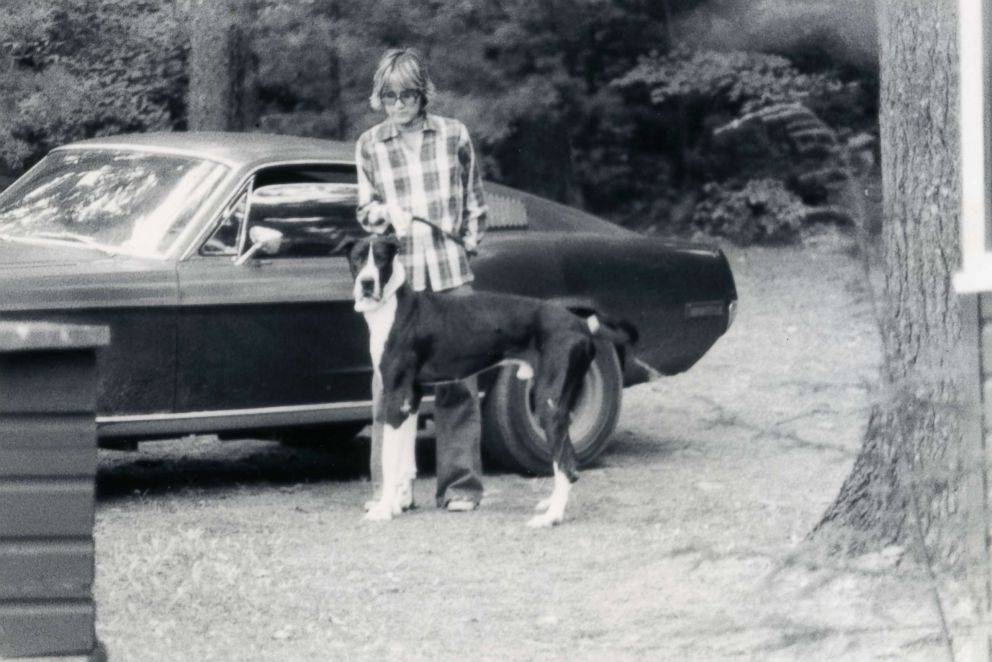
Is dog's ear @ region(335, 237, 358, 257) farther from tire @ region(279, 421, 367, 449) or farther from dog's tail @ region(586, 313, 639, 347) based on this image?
tire @ region(279, 421, 367, 449)

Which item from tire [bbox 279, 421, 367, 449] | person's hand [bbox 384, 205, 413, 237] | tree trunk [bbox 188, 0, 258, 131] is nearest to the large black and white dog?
person's hand [bbox 384, 205, 413, 237]

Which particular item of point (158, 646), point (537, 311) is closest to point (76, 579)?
point (158, 646)

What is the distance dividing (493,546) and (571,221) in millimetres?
2446

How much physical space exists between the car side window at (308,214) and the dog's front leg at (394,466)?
82 centimetres

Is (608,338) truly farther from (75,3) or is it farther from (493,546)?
(75,3)

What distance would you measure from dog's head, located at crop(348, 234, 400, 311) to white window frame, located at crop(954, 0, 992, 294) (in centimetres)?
305

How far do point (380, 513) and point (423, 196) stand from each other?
1.34 metres

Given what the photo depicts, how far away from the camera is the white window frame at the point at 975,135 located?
→ 5.06 m

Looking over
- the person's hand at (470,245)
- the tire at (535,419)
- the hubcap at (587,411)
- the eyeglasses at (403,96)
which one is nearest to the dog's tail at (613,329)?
the tire at (535,419)

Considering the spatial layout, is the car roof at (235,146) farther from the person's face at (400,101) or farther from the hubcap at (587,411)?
the hubcap at (587,411)

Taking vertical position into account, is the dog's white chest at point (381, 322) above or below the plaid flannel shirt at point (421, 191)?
below

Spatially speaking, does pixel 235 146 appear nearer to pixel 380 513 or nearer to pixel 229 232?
pixel 229 232

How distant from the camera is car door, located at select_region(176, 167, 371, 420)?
25.8 ft

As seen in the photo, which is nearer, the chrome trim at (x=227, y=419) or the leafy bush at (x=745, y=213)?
the chrome trim at (x=227, y=419)
